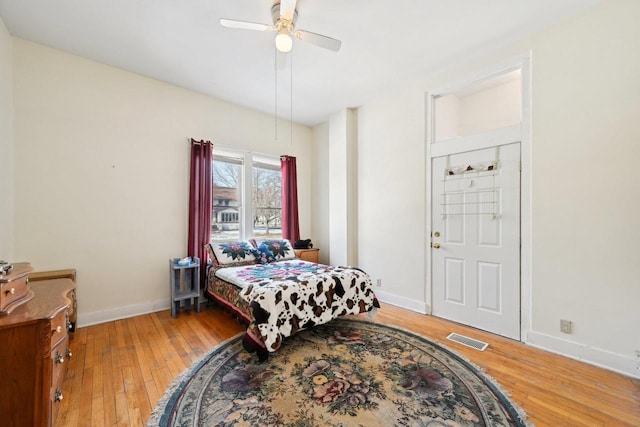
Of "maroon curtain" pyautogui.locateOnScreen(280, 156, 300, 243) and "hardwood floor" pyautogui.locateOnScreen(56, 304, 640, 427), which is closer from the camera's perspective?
"hardwood floor" pyautogui.locateOnScreen(56, 304, 640, 427)

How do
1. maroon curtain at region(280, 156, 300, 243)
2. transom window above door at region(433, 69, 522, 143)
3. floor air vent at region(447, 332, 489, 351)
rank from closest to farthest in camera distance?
floor air vent at region(447, 332, 489, 351), transom window above door at region(433, 69, 522, 143), maroon curtain at region(280, 156, 300, 243)

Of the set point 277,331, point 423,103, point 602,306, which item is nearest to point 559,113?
point 423,103

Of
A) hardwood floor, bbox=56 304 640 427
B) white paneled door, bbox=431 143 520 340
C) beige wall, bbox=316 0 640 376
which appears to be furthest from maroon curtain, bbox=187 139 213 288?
beige wall, bbox=316 0 640 376

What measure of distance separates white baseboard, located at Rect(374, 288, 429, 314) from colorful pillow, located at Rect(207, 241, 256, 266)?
1.94 m

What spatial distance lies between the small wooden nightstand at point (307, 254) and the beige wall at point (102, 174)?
5.57ft

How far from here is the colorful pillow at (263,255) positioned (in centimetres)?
369

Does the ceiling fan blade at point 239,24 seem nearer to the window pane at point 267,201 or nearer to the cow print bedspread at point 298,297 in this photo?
the cow print bedspread at point 298,297

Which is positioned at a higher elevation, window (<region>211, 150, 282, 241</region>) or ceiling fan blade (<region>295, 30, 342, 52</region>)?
ceiling fan blade (<region>295, 30, 342, 52</region>)

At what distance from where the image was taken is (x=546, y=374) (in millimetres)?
2049

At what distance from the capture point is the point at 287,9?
6.57 ft

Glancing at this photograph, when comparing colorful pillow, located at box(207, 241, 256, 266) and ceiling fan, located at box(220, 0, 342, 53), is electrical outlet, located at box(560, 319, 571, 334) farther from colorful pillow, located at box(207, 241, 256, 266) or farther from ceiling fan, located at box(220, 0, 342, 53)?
colorful pillow, located at box(207, 241, 256, 266)

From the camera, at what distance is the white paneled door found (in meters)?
2.68

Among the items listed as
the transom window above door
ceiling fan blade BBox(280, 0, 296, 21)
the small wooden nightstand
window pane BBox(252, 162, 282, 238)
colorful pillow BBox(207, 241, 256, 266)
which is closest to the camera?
ceiling fan blade BBox(280, 0, 296, 21)

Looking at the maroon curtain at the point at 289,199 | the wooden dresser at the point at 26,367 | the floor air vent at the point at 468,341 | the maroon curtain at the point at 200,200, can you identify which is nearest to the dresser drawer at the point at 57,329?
the wooden dresser at the point at 26,367
